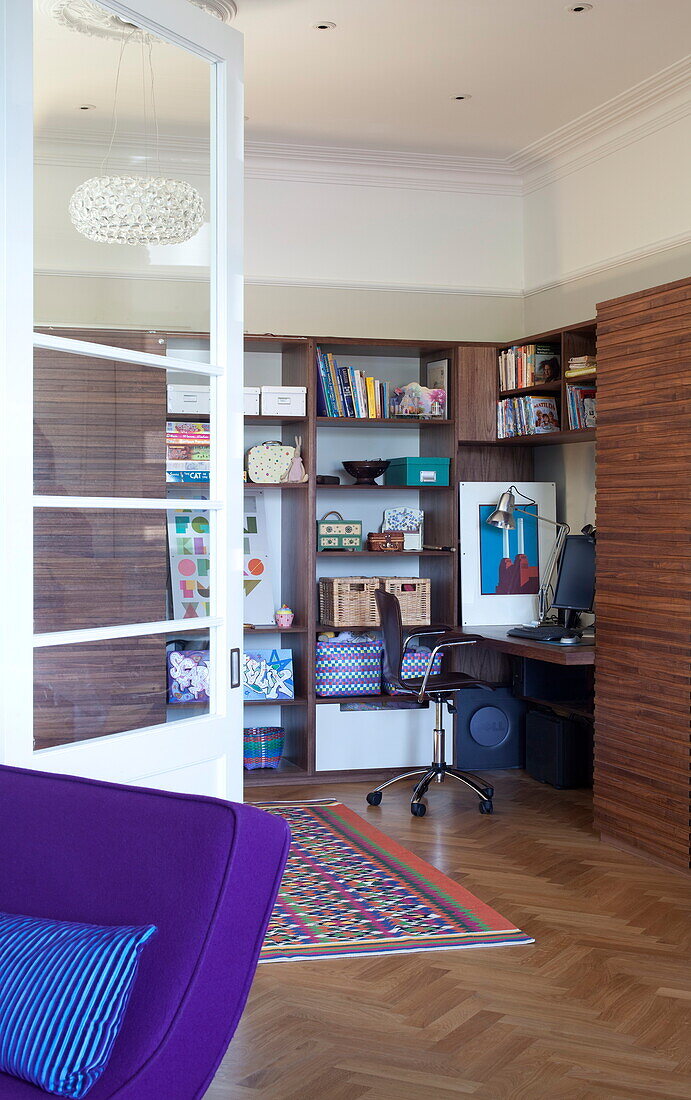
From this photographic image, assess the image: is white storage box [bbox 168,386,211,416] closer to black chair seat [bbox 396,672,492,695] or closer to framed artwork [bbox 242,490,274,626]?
black chair seat [bbox 396,672,492,695]

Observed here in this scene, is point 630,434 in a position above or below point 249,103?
below

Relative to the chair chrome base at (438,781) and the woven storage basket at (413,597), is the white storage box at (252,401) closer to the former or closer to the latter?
the woven storage basket at (413,597)

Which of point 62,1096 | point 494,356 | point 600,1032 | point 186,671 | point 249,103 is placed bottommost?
point 600,1032

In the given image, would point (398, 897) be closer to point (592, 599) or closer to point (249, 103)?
point (592, 599)

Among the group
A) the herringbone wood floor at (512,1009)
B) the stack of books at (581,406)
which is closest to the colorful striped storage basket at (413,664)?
the stack of books at (581,406)

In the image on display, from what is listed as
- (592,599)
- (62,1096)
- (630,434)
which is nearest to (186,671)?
(62,1096)

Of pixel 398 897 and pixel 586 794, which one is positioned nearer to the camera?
pixel 398 897

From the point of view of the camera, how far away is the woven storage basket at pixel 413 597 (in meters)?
5.77

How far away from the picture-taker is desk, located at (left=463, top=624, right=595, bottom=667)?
4.65m

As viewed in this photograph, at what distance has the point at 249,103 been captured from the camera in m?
5.18

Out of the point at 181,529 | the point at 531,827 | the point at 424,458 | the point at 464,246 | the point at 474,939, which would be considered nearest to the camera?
the point at 181,529

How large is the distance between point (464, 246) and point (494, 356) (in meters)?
0.79

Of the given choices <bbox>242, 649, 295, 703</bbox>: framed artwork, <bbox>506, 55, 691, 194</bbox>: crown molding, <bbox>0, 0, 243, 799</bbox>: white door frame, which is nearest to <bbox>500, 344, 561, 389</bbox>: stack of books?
<bbox>506, 55, 691, 194</bbox>: crown molding

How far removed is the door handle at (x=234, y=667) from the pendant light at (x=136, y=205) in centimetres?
107
